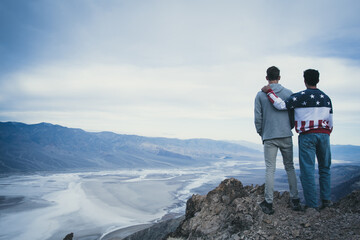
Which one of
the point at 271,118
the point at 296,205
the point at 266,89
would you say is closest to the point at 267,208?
the point at 296,205

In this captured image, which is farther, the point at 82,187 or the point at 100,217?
the point at 82,187

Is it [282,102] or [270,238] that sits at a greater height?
[282,102]

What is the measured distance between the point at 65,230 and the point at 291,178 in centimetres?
3399

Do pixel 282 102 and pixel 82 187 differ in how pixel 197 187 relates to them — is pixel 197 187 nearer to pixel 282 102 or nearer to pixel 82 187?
pixel 82 187

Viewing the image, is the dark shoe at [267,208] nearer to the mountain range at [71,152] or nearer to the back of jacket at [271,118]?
the back of jacket at [271,118]

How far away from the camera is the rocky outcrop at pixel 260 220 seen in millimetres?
2948

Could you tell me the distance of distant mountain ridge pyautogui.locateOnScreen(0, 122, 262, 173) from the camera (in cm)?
10800

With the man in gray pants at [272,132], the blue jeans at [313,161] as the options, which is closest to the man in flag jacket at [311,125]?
the blue jeans at [313,161]

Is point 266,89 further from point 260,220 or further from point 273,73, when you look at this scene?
point 260,220

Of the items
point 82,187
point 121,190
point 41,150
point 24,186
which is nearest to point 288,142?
point 121,190

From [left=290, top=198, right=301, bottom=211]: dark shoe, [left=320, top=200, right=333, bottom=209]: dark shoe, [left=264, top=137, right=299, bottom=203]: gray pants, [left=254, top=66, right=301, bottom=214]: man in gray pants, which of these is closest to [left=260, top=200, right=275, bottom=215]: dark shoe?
[left=254, top=66, right=301, bottom=214]: man in gray pants

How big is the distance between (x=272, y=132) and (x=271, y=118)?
20cm

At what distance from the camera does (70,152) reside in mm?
142625

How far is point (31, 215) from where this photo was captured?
36.8 m
